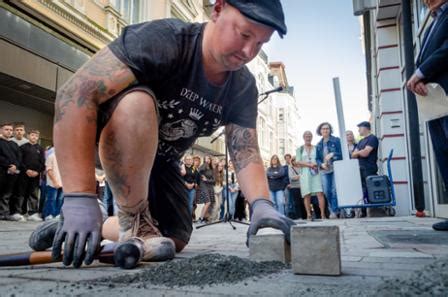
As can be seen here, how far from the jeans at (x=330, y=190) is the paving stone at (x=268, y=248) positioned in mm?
5661

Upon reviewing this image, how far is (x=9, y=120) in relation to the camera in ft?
32.2

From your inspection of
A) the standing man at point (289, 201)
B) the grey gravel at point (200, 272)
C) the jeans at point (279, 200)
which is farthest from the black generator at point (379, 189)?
the grey gravel at point (200, 272)

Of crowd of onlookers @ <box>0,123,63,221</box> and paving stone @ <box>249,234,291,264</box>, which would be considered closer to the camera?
paving stone @ <box>249,234,291,264</box>

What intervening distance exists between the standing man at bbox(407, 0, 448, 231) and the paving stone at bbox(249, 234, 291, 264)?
6.37ft

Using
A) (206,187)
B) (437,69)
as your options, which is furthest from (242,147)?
(206,187)

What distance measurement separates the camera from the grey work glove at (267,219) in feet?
5.95

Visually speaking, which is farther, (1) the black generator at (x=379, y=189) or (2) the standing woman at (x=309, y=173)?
(2) the standing woman at (x=309, y=173)

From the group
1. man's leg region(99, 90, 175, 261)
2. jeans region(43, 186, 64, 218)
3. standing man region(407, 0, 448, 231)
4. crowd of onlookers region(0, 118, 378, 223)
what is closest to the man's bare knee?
man's leg region(99, 90, 175, 261)

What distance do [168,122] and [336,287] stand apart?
1264 mm

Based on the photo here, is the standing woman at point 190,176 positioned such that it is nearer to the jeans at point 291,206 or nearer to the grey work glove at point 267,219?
the jeans at point 291,206

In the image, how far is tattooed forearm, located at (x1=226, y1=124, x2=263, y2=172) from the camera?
90.1 inches

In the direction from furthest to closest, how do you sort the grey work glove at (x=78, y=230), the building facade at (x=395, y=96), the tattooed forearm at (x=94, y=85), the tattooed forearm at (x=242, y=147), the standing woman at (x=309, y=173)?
the building facade at (x=395, y=96), the standing woman at (x=309, y=173), the tattooed forearm at (x=242, y=147), the tattooed forearm at (x=94, y=85), the grey work glove at (x=78, y=230)

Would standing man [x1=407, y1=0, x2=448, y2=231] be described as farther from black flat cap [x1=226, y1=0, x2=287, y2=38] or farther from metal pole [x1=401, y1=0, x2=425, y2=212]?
metal pole [x1=401, y1=0, x2=425, y2=212]

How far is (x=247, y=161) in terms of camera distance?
228 centimetres
